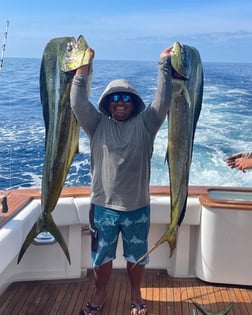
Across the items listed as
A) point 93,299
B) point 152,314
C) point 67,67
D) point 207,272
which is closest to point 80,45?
point 67,67

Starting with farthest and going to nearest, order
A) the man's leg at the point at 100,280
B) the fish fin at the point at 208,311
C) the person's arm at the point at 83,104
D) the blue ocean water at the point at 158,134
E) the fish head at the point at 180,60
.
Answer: the blue ocean water at the point at 158,134 → the fish fin at the point at 208,311 → the man's leg at the point at 100,280 → the person's arm at the point at 83,104 → the fish head at the point at 180,60

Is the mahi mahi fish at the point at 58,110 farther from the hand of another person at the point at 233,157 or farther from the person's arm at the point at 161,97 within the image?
the hand of another person at the point at 233,157

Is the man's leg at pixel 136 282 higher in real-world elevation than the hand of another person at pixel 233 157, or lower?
lower

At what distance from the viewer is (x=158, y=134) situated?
22.3 feet

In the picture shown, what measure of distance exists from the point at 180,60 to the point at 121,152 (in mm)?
Result: 577

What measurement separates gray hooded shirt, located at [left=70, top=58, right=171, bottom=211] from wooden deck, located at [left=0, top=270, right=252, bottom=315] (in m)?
0.74

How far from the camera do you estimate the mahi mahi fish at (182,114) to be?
5.75 feet

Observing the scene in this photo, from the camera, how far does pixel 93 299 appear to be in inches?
94.3

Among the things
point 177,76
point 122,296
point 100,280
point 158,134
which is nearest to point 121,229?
point 100,280

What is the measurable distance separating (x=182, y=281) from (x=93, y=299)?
0.75 m

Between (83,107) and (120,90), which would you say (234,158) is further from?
(83,107)

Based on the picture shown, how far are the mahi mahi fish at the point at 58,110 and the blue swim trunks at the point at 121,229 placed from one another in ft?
0.95

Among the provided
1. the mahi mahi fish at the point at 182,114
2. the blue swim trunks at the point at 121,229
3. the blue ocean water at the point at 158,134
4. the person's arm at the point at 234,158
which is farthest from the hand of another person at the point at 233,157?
the blue ocean water at the point at 158,134

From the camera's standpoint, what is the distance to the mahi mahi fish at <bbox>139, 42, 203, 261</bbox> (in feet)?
5.75
